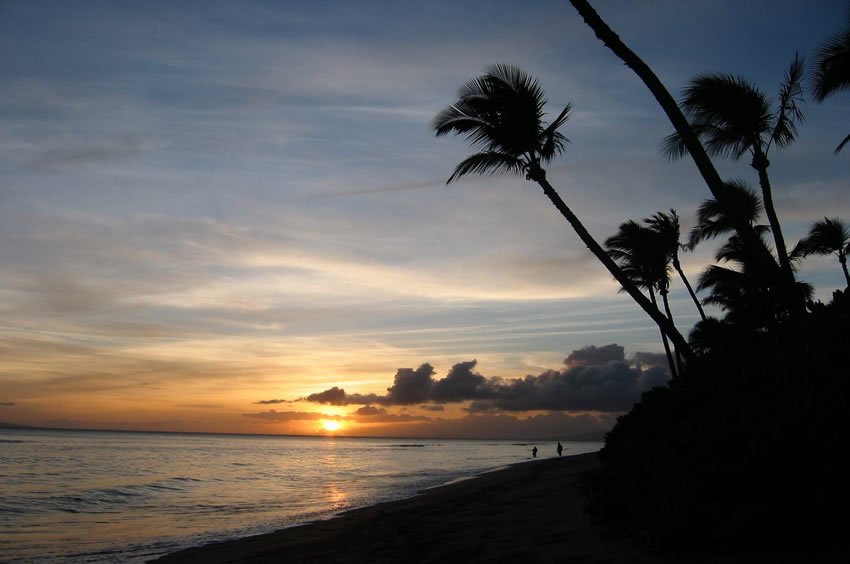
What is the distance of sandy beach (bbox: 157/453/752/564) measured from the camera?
7922 millimetres

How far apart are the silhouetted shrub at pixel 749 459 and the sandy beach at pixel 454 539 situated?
53 cm

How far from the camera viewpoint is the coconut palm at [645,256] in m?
31.6

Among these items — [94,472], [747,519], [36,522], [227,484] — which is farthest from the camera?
[94,472]

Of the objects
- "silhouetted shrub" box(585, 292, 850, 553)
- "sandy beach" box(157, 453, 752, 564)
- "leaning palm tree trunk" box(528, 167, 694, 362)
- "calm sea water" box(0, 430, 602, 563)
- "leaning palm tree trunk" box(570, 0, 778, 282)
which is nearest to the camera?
"silhouetted shrub" box(585, 292, 850, 553)

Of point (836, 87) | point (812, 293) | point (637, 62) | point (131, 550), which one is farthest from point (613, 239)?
point (131, 550)

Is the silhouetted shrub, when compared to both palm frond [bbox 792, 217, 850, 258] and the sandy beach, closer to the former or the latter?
the sandy beach

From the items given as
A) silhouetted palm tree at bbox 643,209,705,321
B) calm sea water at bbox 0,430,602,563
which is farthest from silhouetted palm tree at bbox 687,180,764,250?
calm sea water at bbox 0,430,602,563

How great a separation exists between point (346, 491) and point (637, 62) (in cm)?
2508

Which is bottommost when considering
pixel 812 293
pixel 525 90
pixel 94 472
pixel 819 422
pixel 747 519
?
pixel 94 472

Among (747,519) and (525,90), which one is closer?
(747,519)

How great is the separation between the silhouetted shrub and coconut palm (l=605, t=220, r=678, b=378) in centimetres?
2411

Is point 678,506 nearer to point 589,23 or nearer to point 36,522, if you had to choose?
point 589,23

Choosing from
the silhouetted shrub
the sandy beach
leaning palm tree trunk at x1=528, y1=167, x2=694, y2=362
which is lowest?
the sandy beach

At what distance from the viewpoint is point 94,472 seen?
39.8 meters
